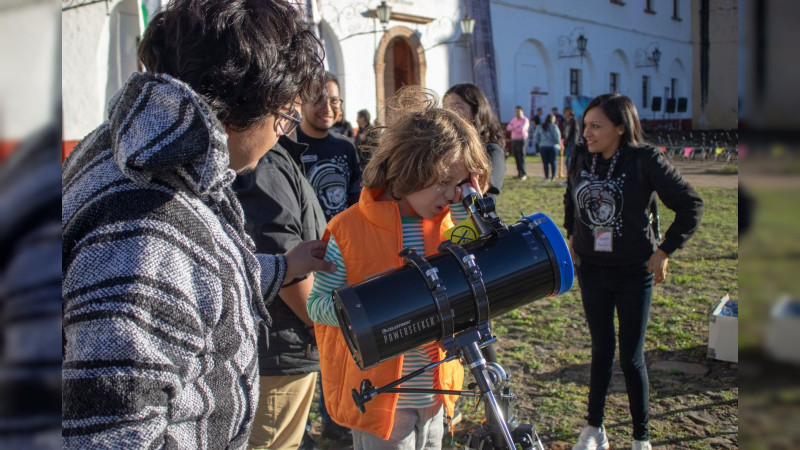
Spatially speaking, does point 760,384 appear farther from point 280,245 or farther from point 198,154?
point 280,245

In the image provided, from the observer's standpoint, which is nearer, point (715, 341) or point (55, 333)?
point (55, 333)

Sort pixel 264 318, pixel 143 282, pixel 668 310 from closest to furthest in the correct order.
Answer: pixel 143 282
pixel 264 318
pixel 668 310

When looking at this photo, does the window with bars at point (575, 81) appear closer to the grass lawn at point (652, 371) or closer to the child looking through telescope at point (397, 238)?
the grass lawn at point (652, 371)

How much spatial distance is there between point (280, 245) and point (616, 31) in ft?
87.8

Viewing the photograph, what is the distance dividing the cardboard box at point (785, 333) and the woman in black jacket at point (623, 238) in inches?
110

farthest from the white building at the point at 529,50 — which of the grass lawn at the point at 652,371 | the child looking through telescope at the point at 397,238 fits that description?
the child looking through telescope at the point at 397,238

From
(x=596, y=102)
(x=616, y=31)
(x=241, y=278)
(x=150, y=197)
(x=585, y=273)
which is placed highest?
(x=616, y=31)

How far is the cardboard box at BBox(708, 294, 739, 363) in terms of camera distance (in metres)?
3.91

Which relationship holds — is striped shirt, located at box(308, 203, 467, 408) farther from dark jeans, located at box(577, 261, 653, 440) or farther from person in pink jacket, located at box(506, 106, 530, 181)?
person in pink jacket, located at box(506, 106, 530, 181)

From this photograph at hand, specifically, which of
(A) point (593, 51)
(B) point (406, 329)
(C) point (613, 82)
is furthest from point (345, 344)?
(C) point (613, 82)

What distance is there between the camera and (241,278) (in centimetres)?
111

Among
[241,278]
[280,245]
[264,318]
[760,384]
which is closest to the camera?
[760,384]

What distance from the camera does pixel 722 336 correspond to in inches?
157

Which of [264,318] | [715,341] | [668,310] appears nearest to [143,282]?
[264,318]
